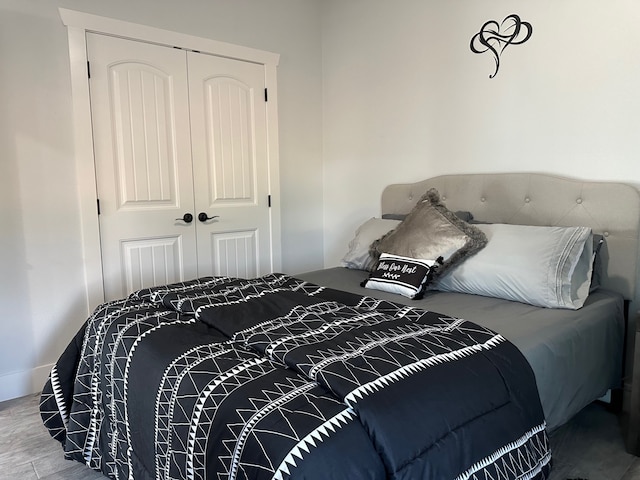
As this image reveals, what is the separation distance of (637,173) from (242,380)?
2.08 metres

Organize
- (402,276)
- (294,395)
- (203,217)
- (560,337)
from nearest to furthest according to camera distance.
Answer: (294,395)
(560,337)
(402,276)
(203,217)

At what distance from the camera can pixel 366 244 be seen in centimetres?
276

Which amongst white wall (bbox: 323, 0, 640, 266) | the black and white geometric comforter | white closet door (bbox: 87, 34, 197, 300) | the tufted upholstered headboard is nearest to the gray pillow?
the tufted upholstered headboard

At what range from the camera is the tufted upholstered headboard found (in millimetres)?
2145

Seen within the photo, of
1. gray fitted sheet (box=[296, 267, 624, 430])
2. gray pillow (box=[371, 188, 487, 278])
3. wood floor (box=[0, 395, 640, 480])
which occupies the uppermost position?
gray pillow (box=[371, 188, 487, 278])

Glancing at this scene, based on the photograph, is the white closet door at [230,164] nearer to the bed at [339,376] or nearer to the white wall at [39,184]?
the white wall at [39,184]

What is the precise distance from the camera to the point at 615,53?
220 centimetres

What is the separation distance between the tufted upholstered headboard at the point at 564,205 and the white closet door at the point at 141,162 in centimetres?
174

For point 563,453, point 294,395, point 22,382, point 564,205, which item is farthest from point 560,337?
point 22,382

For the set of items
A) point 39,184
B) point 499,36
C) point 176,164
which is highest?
point 499,36

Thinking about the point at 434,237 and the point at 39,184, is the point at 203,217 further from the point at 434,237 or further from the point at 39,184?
the point at 434,237

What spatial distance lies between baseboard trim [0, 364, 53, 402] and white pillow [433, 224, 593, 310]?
7.86ft

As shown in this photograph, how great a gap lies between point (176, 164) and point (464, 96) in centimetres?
194

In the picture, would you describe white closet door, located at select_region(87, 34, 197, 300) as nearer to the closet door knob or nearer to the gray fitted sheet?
the closet door knob
